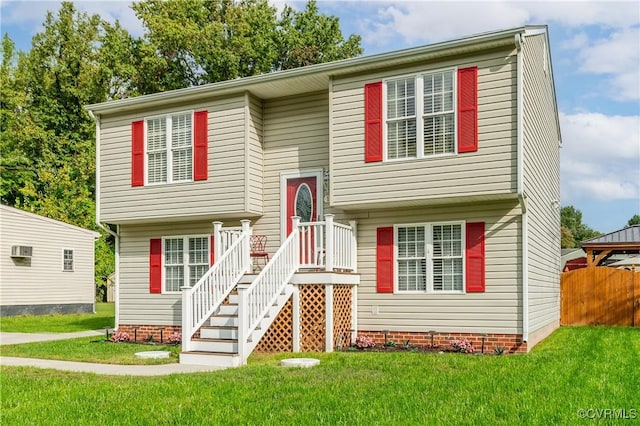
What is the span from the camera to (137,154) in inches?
560

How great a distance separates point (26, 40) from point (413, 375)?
32.4 metres

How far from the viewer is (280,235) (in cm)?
1343

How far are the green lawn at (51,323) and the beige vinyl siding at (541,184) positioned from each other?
1236 cm

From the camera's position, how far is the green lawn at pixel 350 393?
19.5 ft

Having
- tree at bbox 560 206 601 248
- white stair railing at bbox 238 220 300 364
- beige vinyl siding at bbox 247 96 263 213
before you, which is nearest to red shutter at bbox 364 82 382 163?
white stair railing at bbox 238 220 300 364

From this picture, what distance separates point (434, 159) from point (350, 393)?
5383mm

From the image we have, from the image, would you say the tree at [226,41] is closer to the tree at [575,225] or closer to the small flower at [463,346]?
the small flower at [463,346]

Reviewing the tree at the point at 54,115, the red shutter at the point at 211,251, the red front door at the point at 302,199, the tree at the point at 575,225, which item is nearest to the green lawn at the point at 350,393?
the red front door at the point at 302,199

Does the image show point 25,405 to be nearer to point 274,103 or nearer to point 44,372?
point 44,372

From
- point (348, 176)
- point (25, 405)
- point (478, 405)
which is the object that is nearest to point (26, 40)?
point (348, 176)

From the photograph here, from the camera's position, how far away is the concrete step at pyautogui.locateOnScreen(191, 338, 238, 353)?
10.4m

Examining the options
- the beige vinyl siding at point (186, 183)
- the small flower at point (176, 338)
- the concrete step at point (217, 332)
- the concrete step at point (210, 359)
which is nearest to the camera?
the concrete step at point (210, 359)
